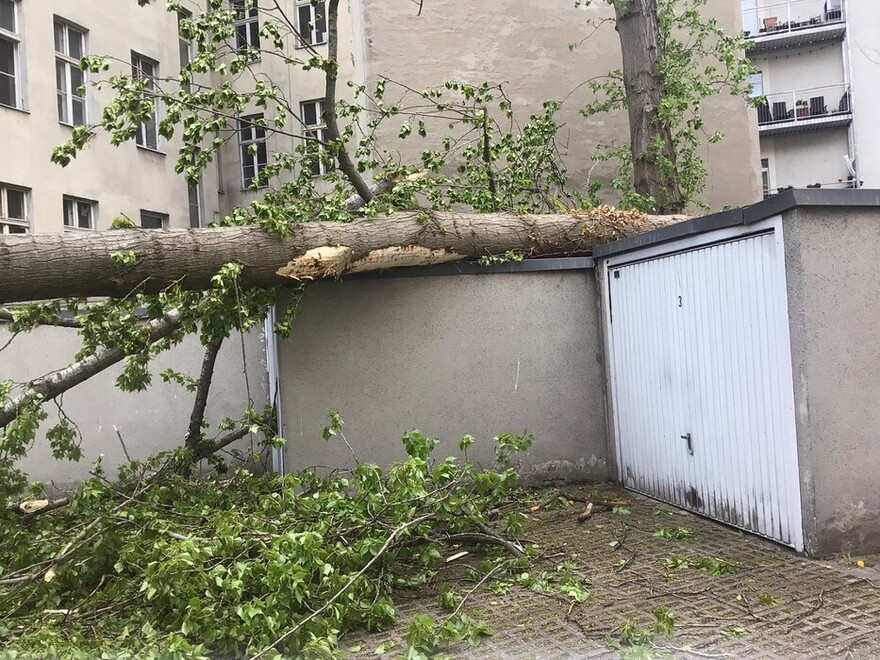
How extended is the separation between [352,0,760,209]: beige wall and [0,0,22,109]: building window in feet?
24.5

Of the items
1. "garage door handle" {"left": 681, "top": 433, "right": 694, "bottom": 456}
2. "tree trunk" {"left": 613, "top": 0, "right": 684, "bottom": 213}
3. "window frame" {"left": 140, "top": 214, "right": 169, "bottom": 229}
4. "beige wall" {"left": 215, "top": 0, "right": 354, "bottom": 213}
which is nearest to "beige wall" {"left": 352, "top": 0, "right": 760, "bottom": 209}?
"tree trunk" {"left": 613, "top": 0, "right": 684, "bottom": 213}

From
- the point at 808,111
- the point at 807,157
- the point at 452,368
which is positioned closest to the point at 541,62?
the point at 452,368

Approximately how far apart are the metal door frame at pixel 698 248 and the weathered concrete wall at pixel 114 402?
4006mm

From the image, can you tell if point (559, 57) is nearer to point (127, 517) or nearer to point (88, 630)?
point (127, 517)

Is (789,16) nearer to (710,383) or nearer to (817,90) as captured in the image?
(817,90)

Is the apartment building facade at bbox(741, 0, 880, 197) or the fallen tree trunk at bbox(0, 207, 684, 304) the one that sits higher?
the apartment building facade at bbox(741, 0, 880, 197)

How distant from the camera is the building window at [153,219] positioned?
18625mm

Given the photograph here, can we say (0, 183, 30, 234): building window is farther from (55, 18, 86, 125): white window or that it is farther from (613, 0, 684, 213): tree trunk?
(613, 0, 684, 213): tree trunk

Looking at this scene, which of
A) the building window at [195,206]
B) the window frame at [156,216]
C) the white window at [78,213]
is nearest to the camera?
the white window at [78,213]

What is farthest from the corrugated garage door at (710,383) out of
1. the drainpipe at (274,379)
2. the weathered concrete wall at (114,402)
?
the weathered concrete wall at (114,402)

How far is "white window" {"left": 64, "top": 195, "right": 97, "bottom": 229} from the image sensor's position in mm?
16734

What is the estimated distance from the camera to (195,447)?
7.67m

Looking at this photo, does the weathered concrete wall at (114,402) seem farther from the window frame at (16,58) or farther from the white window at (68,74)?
the white window at (68,74)

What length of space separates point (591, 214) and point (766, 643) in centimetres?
487
